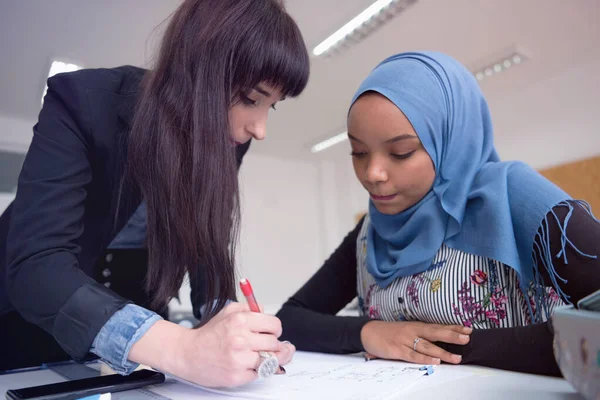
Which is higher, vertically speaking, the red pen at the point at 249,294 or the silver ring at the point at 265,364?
the red pen at the point at 249,294

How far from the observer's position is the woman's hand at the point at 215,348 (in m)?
0.54

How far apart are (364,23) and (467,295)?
2.43 m

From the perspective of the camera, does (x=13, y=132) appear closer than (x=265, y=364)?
No

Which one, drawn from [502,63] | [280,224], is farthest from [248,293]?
[280,224]

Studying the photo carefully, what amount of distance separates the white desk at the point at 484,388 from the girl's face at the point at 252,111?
445mm

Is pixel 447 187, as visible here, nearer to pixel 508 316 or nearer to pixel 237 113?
pixel 508 316

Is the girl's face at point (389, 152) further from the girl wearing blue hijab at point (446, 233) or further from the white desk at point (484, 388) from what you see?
the white desk at point (484, 388)

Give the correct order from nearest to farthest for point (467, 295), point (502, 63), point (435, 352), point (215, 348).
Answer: point (215, 348), point (435, 352), point (467, 295), point (502, 63)

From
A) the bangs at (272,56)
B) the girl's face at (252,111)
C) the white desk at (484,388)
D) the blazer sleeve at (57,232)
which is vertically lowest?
the white desk at (484,388)

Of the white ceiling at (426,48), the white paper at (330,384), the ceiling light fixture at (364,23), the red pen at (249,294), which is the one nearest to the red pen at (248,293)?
the red pen at (249,294)

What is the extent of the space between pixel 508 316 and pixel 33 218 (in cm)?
86

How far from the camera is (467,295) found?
884 mm

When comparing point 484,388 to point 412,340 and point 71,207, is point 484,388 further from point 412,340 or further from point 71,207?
point 71,207

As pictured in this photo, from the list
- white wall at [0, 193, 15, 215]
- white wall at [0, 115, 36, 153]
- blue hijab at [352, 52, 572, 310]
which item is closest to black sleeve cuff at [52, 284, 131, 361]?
blue hijab at [352, 52, 572, 310]
